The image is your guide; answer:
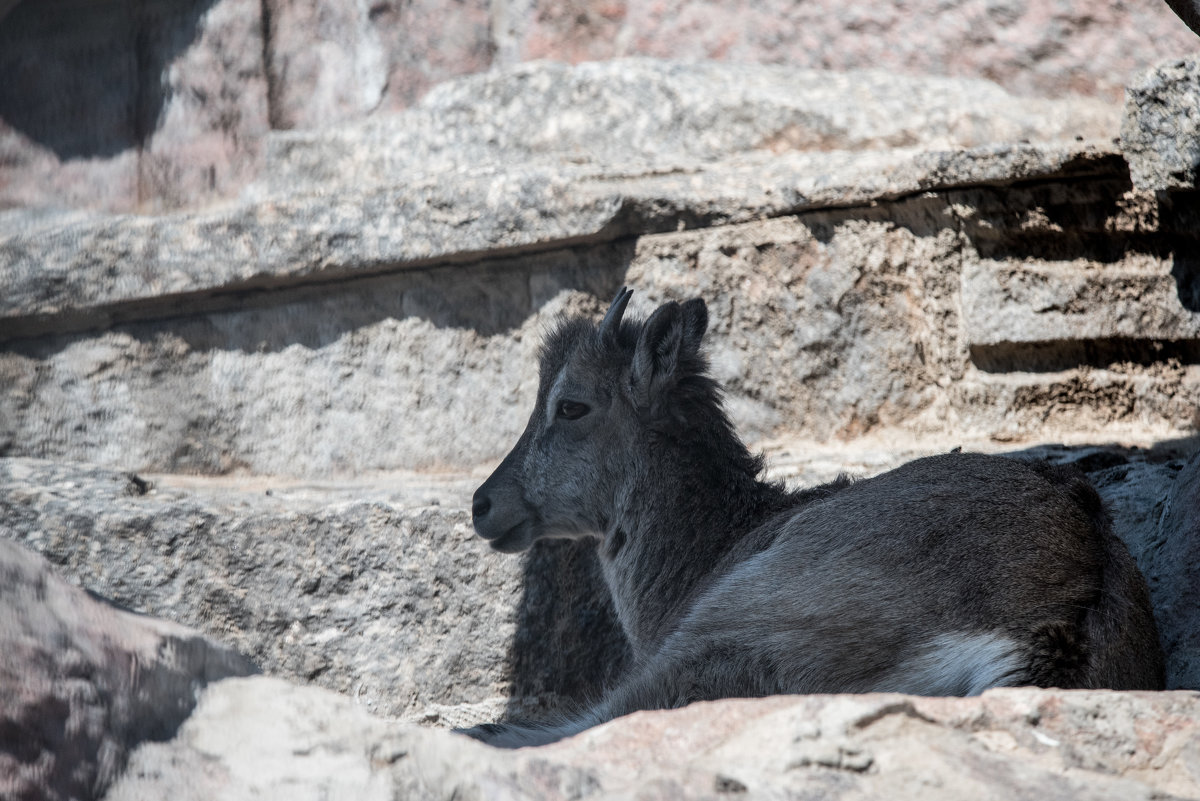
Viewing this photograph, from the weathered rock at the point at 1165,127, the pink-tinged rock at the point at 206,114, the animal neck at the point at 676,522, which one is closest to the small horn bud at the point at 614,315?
the animal neck at the point at 676,522

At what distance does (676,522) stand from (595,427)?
0.50m

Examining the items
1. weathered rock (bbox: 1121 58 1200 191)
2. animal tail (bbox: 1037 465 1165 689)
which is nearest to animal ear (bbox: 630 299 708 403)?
animal tail (bbox: 1037 465 1165 689)

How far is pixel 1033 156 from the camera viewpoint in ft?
14.7

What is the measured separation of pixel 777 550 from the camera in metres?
3.53

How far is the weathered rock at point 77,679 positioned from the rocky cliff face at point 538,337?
2.35 meters

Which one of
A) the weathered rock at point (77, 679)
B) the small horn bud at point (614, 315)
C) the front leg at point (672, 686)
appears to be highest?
the small horn bud at point (614, 315)

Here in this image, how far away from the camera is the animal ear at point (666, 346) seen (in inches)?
160

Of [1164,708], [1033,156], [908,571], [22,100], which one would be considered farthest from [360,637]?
[22,100]

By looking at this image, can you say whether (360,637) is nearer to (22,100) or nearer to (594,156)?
(594,156)

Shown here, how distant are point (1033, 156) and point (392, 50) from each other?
136 inches

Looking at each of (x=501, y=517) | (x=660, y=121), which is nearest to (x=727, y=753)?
(x=501, y=517)

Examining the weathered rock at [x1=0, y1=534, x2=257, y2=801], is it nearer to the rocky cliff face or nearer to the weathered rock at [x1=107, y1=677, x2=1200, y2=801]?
the weathered rock at [x1=107, y1=677, x2=1200, y2=801]

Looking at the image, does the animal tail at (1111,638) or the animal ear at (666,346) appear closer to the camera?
the animal tail at (1111,638)

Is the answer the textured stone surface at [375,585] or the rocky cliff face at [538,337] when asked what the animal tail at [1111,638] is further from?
the textured stone surface at [375,585]
